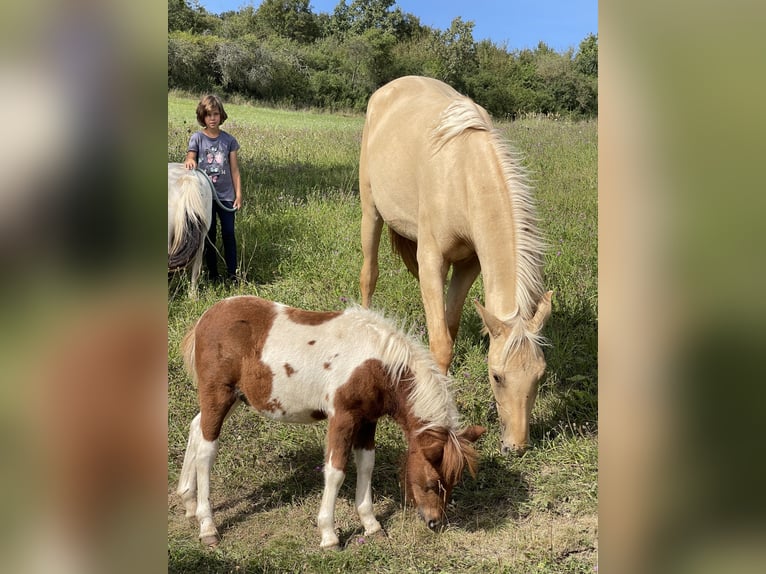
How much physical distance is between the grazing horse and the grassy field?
0.68ft

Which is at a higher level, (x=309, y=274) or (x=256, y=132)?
(x=256, y=132)

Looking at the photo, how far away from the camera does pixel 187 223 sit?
235 inches

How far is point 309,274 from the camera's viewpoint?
662 cm

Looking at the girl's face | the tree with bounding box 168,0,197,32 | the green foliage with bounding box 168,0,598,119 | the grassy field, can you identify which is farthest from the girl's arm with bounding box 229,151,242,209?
the tree with bounding box 168,0,197,32

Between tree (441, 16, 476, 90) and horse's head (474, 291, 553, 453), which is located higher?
tree (441, 16, 476, 90)

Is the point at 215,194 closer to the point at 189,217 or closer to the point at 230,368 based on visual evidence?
the point at 189,217

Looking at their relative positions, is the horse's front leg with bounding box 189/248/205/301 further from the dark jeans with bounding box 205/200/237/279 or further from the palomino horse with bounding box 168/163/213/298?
the dark jeans with bounding box 205/200/237/279

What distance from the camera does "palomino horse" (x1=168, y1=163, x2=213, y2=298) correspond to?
5.91m

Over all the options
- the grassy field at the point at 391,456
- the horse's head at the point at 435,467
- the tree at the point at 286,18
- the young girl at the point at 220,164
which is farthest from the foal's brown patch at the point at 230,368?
the tree at the point at 286,18

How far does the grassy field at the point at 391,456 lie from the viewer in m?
3.32
